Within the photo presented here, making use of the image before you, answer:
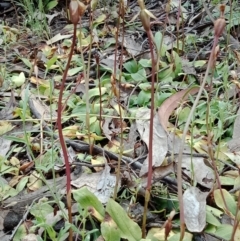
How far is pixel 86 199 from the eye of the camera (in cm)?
137

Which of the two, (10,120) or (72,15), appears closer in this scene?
(72,15)

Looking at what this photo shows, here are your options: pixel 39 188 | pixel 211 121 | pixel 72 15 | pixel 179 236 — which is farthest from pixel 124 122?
pixel 72 15

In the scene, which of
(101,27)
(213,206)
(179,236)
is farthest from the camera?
(101,27)

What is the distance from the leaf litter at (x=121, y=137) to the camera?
1.41 meters

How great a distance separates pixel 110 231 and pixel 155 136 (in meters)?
0.50

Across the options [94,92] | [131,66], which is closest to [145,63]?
[131,66]

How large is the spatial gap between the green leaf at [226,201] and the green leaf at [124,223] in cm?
25

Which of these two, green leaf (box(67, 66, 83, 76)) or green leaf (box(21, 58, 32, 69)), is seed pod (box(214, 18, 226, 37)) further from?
green leaf (box(21, 58, 32, 69))

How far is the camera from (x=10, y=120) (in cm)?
194

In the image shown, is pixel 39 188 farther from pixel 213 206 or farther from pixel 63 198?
pixel 213 206

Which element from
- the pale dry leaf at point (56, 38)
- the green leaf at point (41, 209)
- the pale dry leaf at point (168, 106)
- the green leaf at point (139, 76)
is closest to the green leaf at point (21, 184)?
the green leaf at point (41, 209)

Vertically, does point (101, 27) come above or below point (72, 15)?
below

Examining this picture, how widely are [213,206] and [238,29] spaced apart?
4.62ft

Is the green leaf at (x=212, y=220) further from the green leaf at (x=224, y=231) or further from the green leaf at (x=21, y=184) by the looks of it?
the green leaf at (x=21, y=184)
